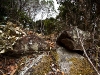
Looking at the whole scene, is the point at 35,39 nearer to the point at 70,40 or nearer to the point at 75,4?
the point at 70,40

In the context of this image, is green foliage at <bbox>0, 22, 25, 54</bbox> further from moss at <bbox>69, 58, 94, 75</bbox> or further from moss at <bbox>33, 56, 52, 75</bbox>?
moss at <bbox>69, 58, 94, 75</bbox>

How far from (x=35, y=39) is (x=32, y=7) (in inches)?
404

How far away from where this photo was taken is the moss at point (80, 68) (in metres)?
3.11

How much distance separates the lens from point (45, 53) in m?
3.60

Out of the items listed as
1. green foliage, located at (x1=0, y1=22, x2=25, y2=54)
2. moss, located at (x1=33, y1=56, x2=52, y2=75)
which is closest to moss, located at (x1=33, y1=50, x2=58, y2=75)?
moss, located at (x1=33, y1=56, x2=52, y2=75)

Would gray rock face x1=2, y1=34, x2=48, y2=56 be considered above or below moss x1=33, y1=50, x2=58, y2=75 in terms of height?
above

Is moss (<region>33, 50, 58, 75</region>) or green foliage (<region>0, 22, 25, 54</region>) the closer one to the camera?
moss (<region>33, 50, 58, 75</region>)

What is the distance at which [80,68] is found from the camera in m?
3.19

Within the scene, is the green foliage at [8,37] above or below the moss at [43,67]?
above

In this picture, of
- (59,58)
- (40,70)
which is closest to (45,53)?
(59,58)

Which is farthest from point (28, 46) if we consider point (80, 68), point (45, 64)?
point (80, 68)

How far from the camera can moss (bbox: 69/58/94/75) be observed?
311 cm

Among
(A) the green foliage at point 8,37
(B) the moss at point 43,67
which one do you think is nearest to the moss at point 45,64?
(B) the moss at point 43,67

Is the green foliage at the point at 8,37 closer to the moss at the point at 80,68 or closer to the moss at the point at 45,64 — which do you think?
the moss at the point at 45,64
